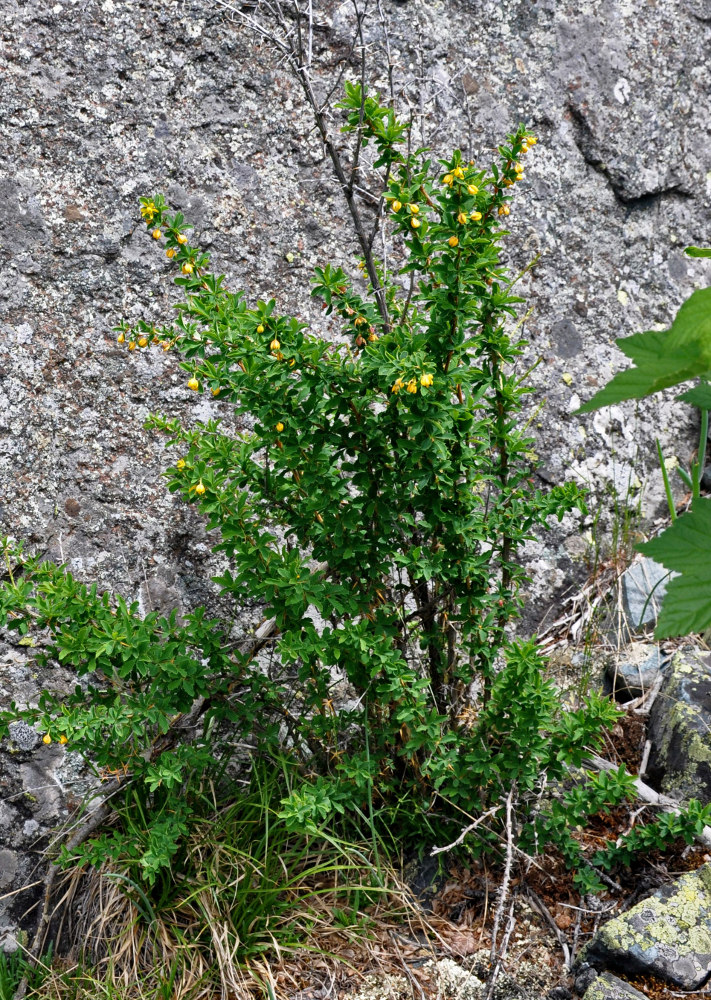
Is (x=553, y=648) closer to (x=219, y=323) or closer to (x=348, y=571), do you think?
(x=348, y=571)

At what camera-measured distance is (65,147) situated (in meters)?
2.68

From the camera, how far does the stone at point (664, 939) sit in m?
1.95

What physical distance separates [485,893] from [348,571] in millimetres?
902

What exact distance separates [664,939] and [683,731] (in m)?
0.64

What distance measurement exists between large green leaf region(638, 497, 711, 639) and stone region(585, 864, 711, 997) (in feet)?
4.43

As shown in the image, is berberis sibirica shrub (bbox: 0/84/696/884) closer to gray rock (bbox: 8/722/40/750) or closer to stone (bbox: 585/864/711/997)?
stone (bbox: 585/864/711/997)

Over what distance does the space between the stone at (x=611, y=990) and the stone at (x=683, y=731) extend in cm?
59

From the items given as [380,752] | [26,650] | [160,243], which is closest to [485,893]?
[380,752]

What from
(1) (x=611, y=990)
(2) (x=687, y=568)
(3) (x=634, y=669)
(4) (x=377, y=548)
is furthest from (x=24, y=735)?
Result: (2) (x=687, y=568)

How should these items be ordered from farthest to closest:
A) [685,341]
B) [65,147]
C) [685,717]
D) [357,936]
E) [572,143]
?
[572,143] < [65,147] < [685,717] < [357,936] < [685,341]

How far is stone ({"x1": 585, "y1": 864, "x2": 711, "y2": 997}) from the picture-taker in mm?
1947

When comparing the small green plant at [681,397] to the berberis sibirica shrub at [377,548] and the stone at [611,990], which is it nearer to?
the berberis sibirica shrub at [377,548]

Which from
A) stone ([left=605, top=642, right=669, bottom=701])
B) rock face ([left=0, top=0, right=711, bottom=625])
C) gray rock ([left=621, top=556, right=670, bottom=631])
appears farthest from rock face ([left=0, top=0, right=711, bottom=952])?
stone ([left=605, top=642, right=669, bottom=701])

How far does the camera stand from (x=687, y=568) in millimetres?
945
